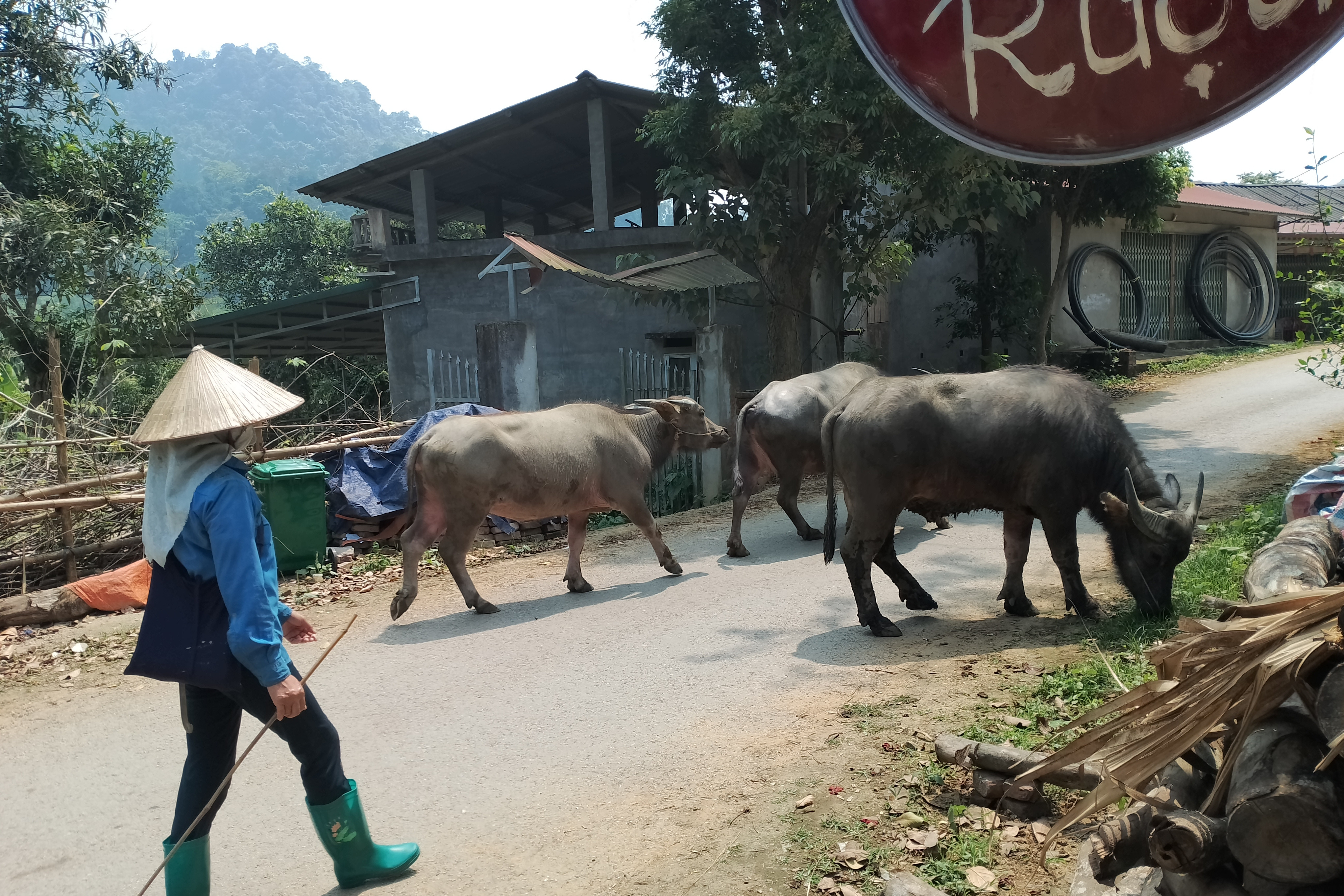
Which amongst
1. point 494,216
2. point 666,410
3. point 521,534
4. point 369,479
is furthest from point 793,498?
point 494,216

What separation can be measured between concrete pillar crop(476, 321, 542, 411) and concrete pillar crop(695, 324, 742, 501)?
2.13 meters

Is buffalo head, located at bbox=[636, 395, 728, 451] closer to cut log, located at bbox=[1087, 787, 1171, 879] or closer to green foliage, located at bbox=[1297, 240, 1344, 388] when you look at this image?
green foliage, located at bbox=[1297, 240, 1344, 388]

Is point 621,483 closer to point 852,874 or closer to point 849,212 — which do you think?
point 852,874

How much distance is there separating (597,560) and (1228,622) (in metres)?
6.84

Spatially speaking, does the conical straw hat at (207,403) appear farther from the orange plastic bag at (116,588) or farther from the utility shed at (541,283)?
the utility shed at (541,283)

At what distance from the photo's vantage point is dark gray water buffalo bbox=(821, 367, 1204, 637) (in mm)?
5910

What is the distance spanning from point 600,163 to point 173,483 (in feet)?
42.7

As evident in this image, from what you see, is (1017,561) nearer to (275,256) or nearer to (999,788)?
(999,788)

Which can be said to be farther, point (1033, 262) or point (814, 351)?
point (1033, 262)

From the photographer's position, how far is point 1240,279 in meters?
22.7

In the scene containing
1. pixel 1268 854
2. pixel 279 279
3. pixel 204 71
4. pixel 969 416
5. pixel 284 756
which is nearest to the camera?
pixel 1268 854

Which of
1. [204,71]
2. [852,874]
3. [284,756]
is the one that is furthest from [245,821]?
[204,71]

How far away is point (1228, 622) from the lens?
2.81 metres

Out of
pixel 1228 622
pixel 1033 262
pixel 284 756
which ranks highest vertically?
pixel 1033 262
